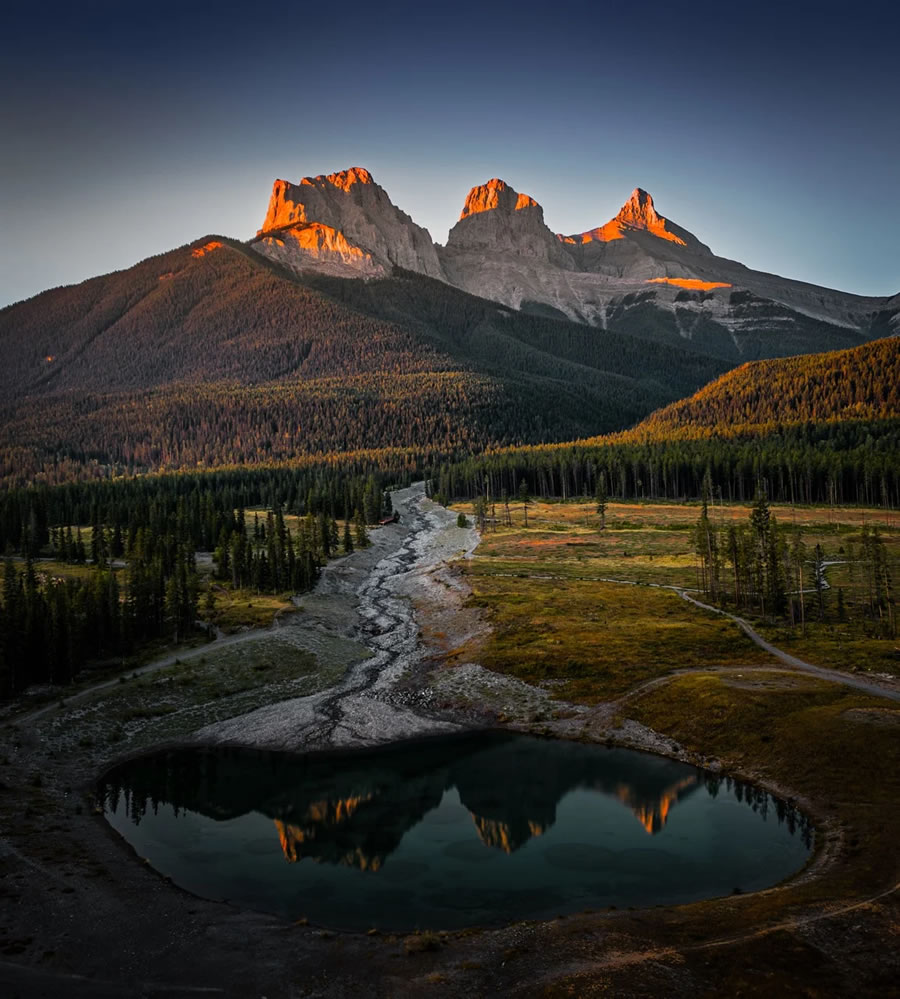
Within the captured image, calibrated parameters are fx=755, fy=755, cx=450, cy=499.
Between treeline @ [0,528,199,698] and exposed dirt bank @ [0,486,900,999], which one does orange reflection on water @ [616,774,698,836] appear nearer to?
exposed dirt bank @ [0,486,900,999]

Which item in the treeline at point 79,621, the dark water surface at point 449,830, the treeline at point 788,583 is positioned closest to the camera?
the dark water surface at point 449,830

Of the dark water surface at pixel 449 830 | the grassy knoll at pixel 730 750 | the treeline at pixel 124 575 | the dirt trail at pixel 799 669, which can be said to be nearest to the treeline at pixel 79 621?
the treeline at pixel 124 575

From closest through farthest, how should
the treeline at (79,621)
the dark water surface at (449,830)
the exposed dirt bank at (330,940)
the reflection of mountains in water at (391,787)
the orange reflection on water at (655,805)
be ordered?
the exposed dirt bank at (330,940), the dark water surface at (449,830), the orange reflection on water at (655,805), the reflection of mountains in water at (391,787), the treeline at (79,621)

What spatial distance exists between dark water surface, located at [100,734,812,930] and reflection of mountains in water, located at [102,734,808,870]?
161 mm

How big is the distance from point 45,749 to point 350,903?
1345 inches

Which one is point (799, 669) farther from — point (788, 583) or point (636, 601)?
point (636, 601)

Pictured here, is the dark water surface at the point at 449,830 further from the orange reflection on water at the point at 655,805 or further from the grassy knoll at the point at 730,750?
the grassy knoll at the point at 730,750

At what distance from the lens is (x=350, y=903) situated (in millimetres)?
40750

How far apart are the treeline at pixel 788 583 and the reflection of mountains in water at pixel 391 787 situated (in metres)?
38.8

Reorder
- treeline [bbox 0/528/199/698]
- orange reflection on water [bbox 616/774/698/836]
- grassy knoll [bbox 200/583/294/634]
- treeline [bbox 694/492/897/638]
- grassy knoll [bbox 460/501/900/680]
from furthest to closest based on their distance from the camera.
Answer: grassy knoll [bbox 200/583/294/634]
treeline [bbox 694/492/897/638]
grassy knoll [bbox 460/501/900/680]
treeline [bbox 0/528/199/698]
orange reflection on water [bbox 616/774/698/836]

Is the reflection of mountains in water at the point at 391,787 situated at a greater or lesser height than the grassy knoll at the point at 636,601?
lesser

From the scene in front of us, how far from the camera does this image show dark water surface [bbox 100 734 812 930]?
41.1 m

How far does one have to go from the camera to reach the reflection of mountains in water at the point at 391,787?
49750 millimetres

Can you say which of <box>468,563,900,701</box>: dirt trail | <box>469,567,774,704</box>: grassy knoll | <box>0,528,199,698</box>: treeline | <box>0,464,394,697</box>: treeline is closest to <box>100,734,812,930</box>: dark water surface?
<box>469,567,774,704</box>: grassy knoll
